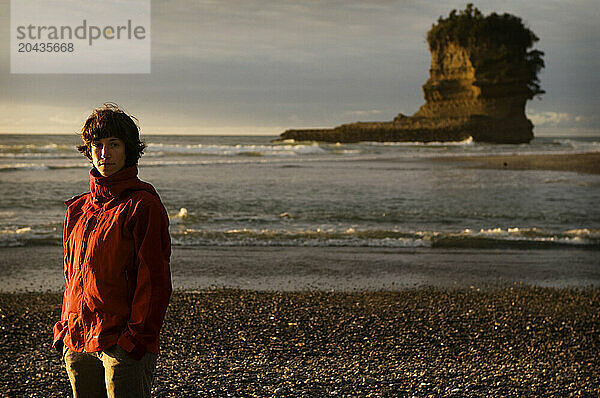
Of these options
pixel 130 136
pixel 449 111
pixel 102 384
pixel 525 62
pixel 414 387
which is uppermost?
pixel 525 62

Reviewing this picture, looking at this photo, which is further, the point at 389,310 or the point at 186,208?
the point at 186,208

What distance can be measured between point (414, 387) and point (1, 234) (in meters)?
9.31

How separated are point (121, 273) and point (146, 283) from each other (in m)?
0.12

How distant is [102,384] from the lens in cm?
278

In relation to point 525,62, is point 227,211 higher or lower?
lower

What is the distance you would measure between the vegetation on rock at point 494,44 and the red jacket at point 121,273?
70901 mm

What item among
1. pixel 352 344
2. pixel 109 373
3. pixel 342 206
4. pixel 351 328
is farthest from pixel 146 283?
pixel 342 206

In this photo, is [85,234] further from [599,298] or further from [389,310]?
[599,298]

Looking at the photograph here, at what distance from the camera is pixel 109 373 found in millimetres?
2666

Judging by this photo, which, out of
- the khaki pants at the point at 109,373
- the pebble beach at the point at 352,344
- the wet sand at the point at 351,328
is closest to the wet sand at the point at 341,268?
the wet sand at the point at 351,328

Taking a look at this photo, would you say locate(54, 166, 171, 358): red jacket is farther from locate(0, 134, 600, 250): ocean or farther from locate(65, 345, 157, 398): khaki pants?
locate(0, 134, 600, 250): ocean

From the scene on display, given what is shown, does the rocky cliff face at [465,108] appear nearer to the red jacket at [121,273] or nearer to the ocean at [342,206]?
the ocean at [342,206]

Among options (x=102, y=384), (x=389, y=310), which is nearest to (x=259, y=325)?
(x=389, y=310)

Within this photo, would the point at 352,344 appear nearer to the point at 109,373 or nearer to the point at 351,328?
the point at 351,328
